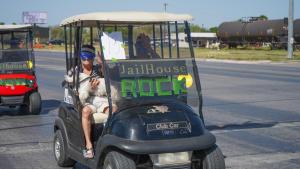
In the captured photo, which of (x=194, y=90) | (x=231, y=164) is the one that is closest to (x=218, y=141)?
A: (x=231, y=164)

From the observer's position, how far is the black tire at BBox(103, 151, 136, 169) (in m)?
5.23

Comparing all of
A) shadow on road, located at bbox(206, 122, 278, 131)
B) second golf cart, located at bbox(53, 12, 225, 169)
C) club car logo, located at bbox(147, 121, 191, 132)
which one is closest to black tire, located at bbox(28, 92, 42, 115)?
shadow on road, located at bbox(206, 122, 278, 131)

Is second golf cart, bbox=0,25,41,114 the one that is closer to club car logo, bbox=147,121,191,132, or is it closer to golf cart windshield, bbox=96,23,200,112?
golf cart windshield, bbox=96,23,200,112

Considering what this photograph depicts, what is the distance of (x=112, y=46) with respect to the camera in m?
6.18

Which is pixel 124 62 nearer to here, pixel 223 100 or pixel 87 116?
pixel 87 116

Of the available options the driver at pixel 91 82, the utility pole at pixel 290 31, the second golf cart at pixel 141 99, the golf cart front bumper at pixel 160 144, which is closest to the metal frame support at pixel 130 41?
the second golf cart at pixel 141 99

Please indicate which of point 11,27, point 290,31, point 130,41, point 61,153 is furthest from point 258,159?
point 290,31

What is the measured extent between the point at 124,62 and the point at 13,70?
6.75 meters

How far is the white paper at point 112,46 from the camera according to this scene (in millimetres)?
6047

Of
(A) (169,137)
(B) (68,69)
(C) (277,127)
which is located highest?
(B) (68,69)

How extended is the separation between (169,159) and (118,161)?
0.48m

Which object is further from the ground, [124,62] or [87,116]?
[124,62]

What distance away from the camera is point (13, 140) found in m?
8.93

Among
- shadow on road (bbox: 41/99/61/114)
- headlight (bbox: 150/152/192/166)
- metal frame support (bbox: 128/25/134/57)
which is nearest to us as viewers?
headlight (bbox: 150/152/192/166)
